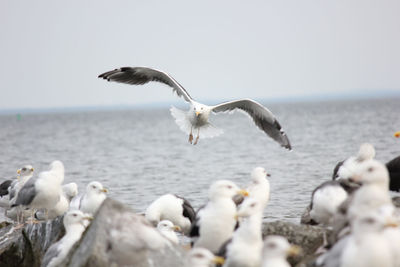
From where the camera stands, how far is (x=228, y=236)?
6.57 metres

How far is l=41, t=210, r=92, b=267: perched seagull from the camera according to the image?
6.68 metres

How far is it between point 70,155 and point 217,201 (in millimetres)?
27944

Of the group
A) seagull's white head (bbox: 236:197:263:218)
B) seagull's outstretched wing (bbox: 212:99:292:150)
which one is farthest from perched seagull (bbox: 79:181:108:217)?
seagull's outstretched wing (bbox: 212:99:292:150)

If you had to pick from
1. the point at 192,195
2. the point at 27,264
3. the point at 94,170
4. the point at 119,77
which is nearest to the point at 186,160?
the point at 94,170

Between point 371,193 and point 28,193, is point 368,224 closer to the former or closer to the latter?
point 371,193

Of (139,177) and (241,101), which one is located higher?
(241,101)

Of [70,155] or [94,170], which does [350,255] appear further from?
[70,155]

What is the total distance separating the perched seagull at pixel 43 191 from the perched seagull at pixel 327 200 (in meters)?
3.97

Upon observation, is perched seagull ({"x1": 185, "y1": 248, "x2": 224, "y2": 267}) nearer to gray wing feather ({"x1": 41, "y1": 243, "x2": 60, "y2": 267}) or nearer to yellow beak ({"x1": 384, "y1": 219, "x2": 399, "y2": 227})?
yellow beak ({"x1": 384, "y1": 219, "x2": 399, "y2": 227})

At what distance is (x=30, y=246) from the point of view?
848cm

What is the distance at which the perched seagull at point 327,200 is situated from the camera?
662cm

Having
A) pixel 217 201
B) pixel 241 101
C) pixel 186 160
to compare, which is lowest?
pixel 186 160

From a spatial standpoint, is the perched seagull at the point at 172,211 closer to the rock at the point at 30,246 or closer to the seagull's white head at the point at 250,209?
the rock at the point at 30,246

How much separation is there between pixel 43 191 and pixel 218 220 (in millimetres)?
3385
